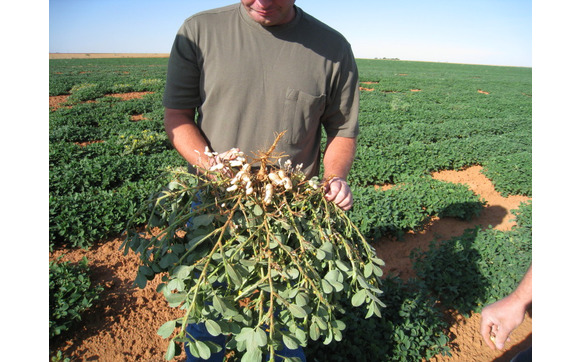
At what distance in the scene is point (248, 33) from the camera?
1784mm

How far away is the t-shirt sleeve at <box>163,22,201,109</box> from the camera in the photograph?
178 centimetres

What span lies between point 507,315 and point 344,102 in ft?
4.44

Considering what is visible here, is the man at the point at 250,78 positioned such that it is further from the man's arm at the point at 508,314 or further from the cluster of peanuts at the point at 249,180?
the man's arm at the point at 508,314

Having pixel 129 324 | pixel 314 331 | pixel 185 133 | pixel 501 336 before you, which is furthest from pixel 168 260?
pixel 129 324

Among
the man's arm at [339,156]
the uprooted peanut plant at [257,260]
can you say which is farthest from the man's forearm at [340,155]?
the uprooted peanut plant at [257,260]

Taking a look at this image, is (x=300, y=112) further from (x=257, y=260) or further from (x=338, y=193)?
(x=257, y=260)

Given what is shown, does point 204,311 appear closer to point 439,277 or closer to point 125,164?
point 439,277

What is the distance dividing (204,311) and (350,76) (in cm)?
151

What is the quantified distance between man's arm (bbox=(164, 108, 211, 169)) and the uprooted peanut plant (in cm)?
48

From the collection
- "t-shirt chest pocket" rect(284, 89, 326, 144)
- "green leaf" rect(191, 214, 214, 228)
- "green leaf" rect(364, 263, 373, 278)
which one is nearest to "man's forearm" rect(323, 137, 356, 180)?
"t-shirt chest pocket" rect(284, 89, 326, 144)

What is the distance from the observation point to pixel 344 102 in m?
1.99

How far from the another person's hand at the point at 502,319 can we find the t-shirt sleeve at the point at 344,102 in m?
1.17

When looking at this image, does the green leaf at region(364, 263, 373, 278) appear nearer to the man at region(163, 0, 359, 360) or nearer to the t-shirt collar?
the man at region(163, 0, 359, 360)

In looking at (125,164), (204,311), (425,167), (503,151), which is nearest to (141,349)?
(204,311)
